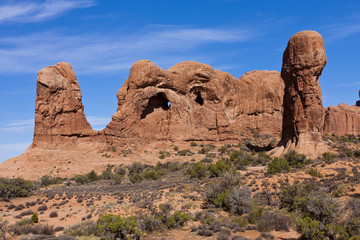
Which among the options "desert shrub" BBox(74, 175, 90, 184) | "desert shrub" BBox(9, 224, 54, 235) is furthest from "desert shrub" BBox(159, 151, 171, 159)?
"desert shrub" BBox(9, 224, 54, 235)

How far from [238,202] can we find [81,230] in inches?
262

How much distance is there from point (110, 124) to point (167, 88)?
9600 millimetres

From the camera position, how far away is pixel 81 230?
12.6 meters

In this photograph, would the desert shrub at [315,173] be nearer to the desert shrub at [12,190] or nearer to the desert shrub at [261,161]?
the desert shrub at [261,161]

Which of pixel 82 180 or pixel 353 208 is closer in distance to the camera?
pixel 353 208

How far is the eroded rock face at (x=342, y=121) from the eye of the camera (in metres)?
58.4

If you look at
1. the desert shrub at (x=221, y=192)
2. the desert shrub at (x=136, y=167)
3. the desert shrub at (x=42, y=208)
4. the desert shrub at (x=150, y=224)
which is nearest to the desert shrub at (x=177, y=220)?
the desert shrub at (x=150, y=224)

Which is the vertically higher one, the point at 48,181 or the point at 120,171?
the point at 120,171

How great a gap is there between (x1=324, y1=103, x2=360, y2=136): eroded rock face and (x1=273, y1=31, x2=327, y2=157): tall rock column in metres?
29.4

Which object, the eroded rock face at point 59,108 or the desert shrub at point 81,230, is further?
the eroded rock face at point 59,108

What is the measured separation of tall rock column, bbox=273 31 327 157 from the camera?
3072 cm

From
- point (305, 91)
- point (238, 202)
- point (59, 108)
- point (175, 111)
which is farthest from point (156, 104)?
point (238, 202)

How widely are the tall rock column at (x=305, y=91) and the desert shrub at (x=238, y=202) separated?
1617 centimetres

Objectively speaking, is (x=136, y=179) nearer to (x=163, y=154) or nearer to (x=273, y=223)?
(x=163, y=154)
